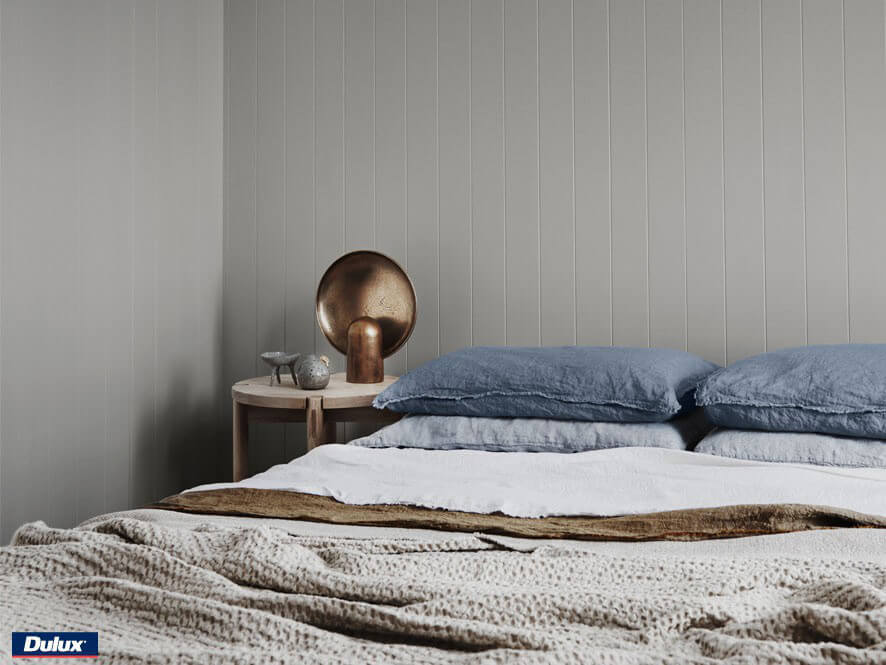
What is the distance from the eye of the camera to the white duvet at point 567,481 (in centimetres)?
162

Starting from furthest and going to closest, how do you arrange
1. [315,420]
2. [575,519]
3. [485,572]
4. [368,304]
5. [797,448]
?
1. [368,304]
2. [315,420]
3. [797,448]
4. [575,519]
5. [485,572]

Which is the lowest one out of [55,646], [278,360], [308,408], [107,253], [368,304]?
[55,646]

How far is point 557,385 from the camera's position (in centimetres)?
227

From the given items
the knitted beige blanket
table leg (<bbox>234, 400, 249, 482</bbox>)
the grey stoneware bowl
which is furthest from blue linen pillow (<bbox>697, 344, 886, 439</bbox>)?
table leg (<bbox>234, 400, 249, 482</bbox>)

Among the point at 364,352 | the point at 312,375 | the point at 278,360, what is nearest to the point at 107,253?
the point at 278,360

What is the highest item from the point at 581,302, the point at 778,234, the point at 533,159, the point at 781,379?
the point at 533,159

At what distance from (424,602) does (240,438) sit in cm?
188

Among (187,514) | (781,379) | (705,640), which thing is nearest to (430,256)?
(781,379)

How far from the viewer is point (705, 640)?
945mm

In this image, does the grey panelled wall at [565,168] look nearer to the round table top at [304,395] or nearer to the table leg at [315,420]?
the round table top at [304,395]

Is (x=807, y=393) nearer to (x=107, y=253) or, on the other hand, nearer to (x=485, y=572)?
(x=485, y=572)

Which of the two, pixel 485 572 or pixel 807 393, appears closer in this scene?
pixel 485 572

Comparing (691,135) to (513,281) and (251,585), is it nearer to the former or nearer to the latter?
(513,281)

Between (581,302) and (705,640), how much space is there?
2.03 metres
